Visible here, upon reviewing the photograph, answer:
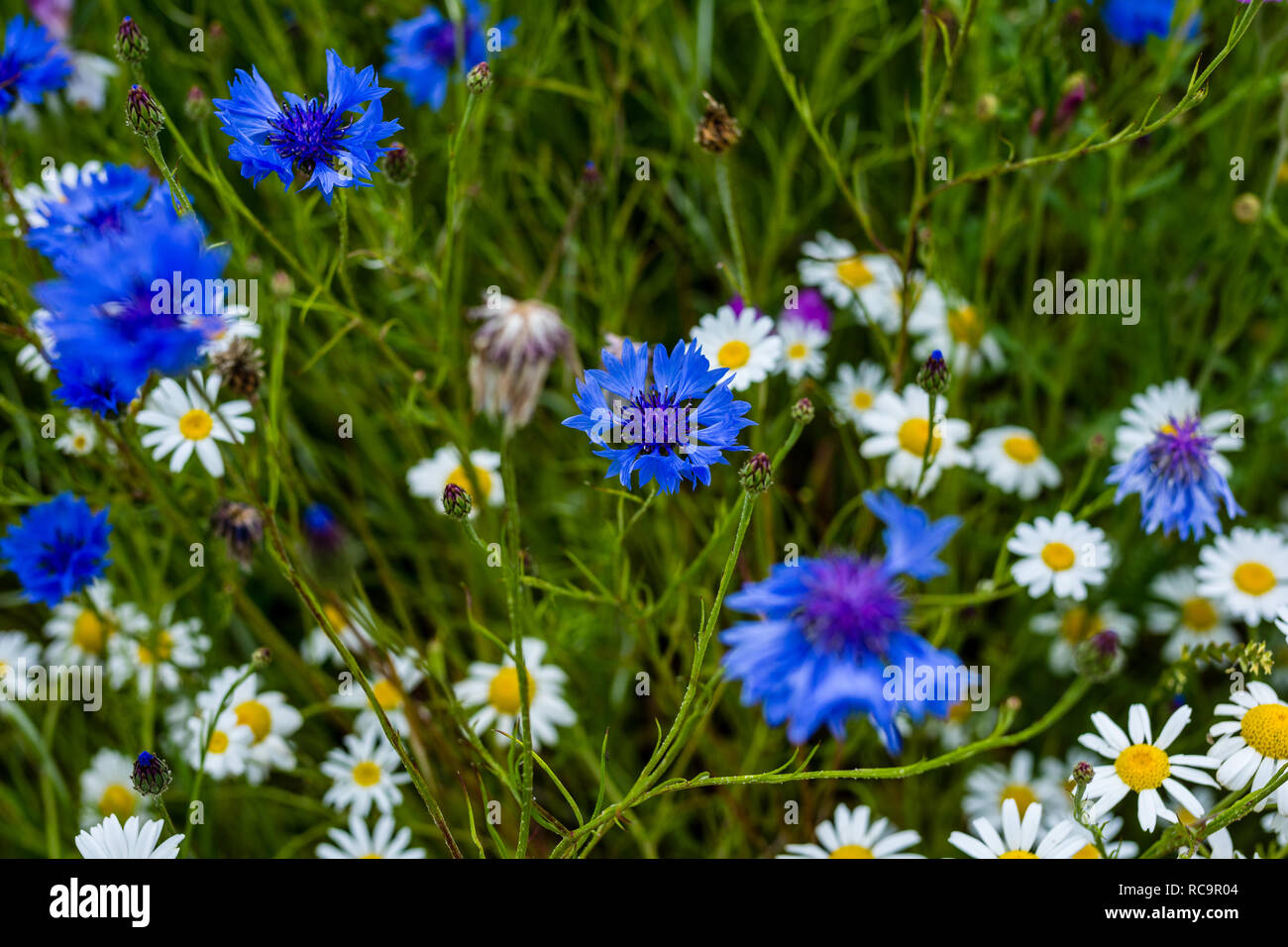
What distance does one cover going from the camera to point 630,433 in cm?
53

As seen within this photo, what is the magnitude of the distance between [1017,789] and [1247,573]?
0.26 metres

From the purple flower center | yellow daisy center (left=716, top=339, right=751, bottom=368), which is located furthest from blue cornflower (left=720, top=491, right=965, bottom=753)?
yellow daisy center (left=716, top=339, right=751, bottom=368)

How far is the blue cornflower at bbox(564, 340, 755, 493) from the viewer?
1.69 feet

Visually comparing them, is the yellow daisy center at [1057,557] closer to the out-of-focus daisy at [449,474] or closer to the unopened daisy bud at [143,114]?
the out-of-focus daisy at [449,474]

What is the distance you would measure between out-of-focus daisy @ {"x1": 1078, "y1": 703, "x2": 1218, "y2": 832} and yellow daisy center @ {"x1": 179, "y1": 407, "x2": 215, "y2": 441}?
0.62 metres

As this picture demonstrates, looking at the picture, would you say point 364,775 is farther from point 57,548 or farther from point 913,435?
point 913,435

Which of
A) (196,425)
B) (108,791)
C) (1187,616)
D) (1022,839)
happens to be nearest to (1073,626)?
(1187,616)

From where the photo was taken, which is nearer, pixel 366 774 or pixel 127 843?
pixel 127 843

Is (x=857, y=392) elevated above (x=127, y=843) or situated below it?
above

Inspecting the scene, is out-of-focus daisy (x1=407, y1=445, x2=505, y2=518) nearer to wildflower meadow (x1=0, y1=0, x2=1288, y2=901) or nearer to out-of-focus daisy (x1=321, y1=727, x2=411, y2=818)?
wildflower meadow (x1=0, y1=0, x2=1288, y2=901)

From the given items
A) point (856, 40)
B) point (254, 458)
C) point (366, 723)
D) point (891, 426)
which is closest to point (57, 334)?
point (254, 458)

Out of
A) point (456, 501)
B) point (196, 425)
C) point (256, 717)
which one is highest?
point (196, 425)

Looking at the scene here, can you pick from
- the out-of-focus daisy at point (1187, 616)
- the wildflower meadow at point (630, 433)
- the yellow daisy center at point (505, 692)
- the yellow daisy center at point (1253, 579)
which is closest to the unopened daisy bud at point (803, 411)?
the wildflower meadow at point (630, 433)

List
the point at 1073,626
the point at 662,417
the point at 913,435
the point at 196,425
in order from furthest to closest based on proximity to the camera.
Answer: the point at 1073,626 < the point at 913,435 < the point at 196,425 < the point at 662,417
